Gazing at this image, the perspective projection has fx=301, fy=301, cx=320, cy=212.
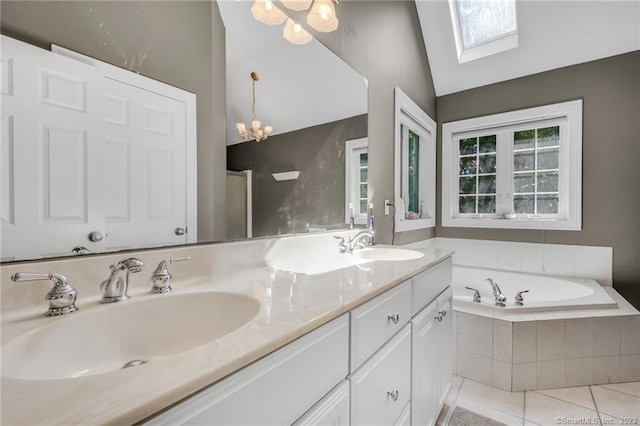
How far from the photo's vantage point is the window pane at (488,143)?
309cm

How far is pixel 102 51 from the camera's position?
77 centimetres

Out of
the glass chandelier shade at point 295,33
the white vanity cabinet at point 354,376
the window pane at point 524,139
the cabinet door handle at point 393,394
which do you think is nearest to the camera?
the white vanity cabinet at point 354,376

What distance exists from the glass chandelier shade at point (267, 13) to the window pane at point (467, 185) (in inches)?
102

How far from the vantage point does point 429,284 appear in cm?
134

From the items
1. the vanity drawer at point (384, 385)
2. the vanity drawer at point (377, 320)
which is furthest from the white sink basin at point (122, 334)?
the vanity drawer at point (384, 385)

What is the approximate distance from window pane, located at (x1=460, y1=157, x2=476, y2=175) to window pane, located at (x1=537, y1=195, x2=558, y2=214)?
655 millimetres

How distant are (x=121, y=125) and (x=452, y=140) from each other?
10.6 ft

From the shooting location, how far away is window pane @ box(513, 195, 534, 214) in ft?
9.58

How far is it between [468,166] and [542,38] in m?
1.23

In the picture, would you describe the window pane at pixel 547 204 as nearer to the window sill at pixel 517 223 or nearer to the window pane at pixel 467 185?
the window sill at pixel 517 223

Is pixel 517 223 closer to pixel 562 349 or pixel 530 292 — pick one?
pixel 530 292

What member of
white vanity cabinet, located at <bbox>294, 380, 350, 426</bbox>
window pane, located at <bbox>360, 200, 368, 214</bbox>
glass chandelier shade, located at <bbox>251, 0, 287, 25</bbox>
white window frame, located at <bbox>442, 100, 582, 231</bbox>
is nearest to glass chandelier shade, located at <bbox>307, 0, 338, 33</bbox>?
glass chandelier shade, located at <bbox>251, 0, 287, 25</bbox>

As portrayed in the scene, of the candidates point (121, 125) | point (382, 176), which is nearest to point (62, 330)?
point (121, 125)

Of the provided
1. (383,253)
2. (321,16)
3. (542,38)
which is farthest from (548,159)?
(321,16)
